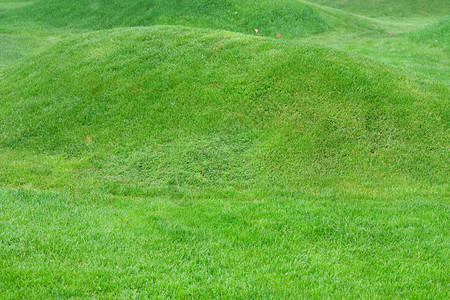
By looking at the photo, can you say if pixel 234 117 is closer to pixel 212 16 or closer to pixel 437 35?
pixel 212 16

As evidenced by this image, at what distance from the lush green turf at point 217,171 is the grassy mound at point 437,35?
5506mm

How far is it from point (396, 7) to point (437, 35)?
19.8 metres

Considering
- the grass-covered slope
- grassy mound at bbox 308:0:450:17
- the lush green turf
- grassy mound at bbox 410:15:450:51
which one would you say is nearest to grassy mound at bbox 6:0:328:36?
grassy mound at bbox 410:15:450:51

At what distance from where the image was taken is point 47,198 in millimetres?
6309

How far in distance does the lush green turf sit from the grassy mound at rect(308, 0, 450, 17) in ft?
79.5

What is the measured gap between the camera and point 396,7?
36344 millimetres

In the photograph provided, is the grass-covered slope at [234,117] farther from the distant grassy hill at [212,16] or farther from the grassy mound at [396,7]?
the grassy mound at [396,7]

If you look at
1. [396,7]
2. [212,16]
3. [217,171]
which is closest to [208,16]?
[212,16]

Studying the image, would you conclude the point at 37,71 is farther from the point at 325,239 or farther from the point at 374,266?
the point at 374,266

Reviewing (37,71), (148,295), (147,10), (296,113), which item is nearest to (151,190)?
(148,295)

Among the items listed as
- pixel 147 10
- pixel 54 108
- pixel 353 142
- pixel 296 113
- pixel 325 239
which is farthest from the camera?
pixel 147 10

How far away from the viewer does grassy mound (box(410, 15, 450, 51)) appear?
18.1 m

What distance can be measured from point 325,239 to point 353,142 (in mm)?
3060

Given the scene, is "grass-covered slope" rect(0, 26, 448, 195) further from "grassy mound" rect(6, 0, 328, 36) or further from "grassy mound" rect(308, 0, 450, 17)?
"grassy mound" rect(308, 0, 450, 17)
